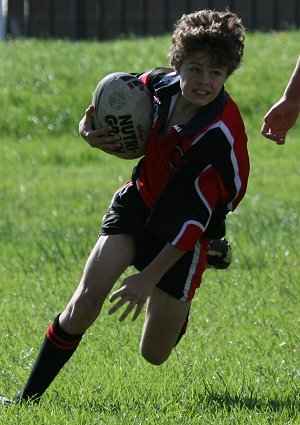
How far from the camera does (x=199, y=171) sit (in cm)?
532

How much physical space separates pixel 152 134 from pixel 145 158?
12cm

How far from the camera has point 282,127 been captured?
5664 millimetres

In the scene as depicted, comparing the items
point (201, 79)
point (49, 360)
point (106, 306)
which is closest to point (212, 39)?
point (201, 79)

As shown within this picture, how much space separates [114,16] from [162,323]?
19.7 m

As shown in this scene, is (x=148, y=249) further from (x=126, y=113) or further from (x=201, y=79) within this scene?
(x=201, y=79)

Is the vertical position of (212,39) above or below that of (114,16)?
above

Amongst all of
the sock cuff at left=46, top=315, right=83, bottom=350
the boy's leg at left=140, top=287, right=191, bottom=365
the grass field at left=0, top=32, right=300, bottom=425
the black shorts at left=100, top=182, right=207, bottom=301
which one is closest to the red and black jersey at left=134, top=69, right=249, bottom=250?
the black shorts at left=100, top=182, right=207, bottom=301

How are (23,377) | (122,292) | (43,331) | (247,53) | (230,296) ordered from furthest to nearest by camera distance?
1. (247,53)
2. (230,296)
3. (43,331)
4. (23,377)
5. (122,292)

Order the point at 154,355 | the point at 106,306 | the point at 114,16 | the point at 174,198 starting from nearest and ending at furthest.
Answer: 1. the point at 174,198
2. the point at 154,355
3. the point at 106,306
4. the point at 114,16

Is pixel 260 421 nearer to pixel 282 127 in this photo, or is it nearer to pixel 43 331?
pixel 282 127

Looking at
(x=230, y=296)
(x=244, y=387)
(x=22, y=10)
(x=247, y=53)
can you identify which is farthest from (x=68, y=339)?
(x=22, y=10)

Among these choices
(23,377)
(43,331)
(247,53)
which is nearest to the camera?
(23,377)

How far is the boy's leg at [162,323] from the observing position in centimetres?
562

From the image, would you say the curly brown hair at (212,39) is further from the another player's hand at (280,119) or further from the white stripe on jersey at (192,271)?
the white stripe on jersey at (192,271)
